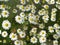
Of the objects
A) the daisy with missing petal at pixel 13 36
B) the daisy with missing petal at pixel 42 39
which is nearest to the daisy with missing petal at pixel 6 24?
the daisy with missing petal at pixel 13 36

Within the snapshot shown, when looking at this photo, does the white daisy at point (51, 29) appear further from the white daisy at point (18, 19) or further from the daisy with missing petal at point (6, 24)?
the daisy with missing petal at point (6, 24)

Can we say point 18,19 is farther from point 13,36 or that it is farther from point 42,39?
point 42,39

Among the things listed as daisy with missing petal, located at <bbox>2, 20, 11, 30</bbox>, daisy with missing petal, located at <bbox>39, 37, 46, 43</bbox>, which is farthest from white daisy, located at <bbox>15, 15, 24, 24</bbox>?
daisy with missing petal, located at <bbox>39, 37, 46, 43</bbox>

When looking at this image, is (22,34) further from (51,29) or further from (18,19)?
(51,29)

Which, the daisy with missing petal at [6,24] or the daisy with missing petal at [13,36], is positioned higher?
the daisy with missing petal at [6,24]

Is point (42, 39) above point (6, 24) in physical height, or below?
below

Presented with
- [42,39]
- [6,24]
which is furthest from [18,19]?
[42,39]

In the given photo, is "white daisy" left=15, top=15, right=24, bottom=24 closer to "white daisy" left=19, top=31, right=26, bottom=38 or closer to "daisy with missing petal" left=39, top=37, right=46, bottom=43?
"white daisy" left=19, top=31, right=26, bottom=38

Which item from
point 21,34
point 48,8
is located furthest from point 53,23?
point 21,34

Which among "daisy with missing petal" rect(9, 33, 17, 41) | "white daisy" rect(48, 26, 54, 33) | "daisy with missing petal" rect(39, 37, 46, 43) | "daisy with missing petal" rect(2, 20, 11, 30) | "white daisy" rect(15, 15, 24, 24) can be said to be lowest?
"daisy with missing petal" rect(39, 37, 46, 43)

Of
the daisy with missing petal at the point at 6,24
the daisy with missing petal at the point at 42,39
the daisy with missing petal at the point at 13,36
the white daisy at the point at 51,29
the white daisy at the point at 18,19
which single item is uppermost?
the white daisy at the point at 18,19

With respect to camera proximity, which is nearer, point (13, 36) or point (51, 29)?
point (13, 36)

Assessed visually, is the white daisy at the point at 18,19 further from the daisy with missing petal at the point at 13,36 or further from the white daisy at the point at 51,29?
the white daisy at the point at 51,29
